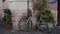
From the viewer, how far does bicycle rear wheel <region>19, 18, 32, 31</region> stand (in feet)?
40.4

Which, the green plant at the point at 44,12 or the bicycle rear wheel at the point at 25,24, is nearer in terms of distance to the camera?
the green plant at the point at 44,12

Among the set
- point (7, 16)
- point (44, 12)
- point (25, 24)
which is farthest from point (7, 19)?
point (44, 12)

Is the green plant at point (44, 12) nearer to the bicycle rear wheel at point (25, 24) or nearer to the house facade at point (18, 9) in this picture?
the house facade at point (18, 9)

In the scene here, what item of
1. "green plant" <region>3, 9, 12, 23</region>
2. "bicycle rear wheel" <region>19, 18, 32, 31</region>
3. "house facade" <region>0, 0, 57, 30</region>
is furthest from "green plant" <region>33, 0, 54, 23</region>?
"green plant" <region>3, 9, 12, 23</region>

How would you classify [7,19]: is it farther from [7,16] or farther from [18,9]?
[18,9]

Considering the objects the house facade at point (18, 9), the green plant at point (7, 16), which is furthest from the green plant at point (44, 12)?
the green plant at point (7, 16)

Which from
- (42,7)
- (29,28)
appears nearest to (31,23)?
(29,28)

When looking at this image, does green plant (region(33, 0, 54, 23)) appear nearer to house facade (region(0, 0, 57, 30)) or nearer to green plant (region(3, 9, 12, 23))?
house facade (region(0, 0, 57, 30))

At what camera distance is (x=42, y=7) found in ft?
40.6

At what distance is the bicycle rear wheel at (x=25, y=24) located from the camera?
1231 cm

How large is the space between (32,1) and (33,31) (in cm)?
178

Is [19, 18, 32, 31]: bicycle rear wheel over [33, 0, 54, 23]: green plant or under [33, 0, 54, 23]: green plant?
under

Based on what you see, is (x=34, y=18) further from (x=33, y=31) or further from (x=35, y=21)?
(x=33, y=31)

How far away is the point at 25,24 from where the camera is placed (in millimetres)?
12352
